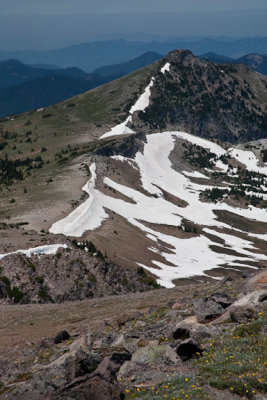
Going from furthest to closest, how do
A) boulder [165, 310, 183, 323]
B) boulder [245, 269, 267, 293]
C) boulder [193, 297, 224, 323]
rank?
boulder [245, 269, 267, 293], boulder [165, 310, 183, 323], boulder [193, 297, 224, 323]

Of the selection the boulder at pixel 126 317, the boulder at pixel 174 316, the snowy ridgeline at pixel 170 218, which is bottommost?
the snowy ridgeline at pixel 170 218

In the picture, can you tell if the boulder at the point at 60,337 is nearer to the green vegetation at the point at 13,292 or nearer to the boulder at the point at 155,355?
the boulder at the point at 155,355

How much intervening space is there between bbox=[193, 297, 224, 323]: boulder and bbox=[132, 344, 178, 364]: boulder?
601 centimetres

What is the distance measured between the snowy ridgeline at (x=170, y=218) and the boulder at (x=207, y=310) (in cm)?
4332

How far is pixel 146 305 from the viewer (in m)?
43.3

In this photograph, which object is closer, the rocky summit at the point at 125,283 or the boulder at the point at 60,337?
the rocky summit at the point at 125,283

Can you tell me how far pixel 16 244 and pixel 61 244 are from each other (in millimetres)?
5742

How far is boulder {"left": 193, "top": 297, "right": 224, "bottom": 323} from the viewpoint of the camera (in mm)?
26844

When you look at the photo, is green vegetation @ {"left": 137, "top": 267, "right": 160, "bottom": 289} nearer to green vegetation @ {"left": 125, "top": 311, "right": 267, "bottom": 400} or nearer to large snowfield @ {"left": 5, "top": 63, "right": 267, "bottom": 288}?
large snowfield @ {"left": 5, "top": 63, "right": 267, "bottom": 288}

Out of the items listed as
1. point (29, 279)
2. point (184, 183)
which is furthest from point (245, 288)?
point (184, 183)

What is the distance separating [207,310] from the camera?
27562 millimetres

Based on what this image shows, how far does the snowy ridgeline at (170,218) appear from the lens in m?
84.4

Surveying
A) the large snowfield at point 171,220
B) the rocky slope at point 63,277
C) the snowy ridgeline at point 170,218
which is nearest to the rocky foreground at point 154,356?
the rocky slope at point 63,277

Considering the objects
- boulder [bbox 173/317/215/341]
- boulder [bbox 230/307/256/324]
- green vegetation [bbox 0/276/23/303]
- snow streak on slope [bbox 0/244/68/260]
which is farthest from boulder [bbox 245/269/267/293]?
snow streak on slope [bbox 0/244/68/260]
